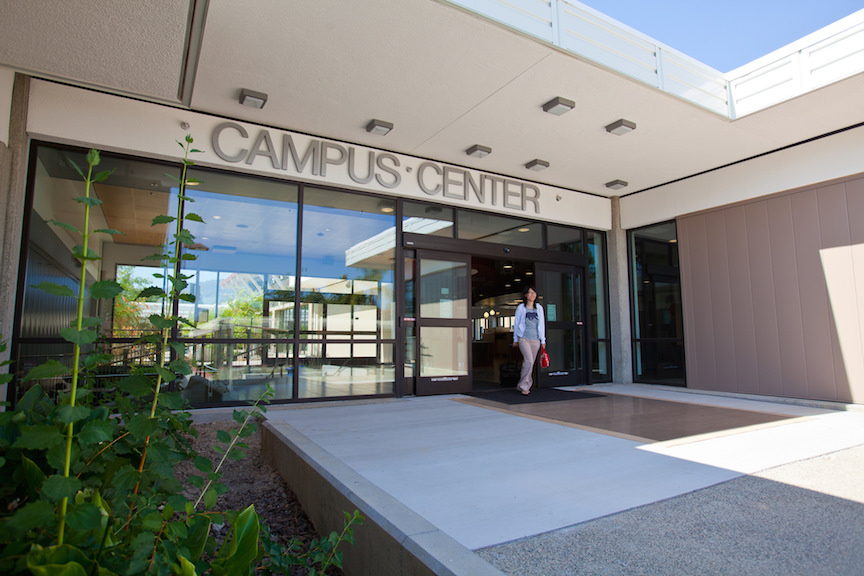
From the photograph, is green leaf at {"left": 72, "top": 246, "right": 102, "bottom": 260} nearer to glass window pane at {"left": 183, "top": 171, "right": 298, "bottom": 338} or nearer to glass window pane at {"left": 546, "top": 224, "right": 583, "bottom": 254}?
glass window pane at {"left": 183, "top": 171, "right": 298, "bottom": 338}

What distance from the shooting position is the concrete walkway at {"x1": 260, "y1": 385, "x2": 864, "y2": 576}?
185cm

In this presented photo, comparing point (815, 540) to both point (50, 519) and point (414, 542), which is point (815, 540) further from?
point (50, 519)

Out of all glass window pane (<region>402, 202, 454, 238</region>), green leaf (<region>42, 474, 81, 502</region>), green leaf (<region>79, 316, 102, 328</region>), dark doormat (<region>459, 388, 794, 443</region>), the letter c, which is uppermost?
the letter c

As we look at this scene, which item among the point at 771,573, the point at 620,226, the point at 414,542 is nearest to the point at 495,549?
the point at 414,542

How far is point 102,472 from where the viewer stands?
1248 millimetres

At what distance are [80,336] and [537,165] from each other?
23.1 feet

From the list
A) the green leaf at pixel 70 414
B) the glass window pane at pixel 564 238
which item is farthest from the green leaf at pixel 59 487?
the glass window pane at pixel 564 238

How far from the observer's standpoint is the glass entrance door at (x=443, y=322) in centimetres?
696

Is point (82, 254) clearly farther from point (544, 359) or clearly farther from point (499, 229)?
point (499, 229)

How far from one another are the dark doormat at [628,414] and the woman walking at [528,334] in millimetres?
316

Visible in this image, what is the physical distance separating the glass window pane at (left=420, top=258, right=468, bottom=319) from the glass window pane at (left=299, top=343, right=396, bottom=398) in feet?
2.93

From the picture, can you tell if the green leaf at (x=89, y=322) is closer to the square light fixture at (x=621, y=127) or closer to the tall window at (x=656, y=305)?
the square light fixture at (x=621, y=127)

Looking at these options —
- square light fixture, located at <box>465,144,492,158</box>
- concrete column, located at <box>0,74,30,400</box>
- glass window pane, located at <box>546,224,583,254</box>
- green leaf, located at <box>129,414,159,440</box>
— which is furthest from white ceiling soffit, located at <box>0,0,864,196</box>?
green leaf, located at <box>129,414,159,440</box>

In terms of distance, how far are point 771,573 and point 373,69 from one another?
478 cm
